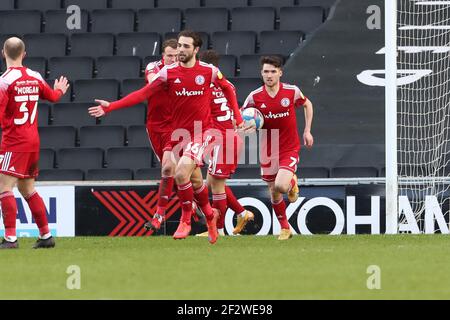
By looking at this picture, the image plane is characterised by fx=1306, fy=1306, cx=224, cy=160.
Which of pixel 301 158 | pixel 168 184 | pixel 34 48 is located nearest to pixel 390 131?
pixel 168 184

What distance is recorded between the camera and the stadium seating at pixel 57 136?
19.0 m

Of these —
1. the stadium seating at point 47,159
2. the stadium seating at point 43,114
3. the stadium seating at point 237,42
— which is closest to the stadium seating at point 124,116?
the stadium seating at point 43,114

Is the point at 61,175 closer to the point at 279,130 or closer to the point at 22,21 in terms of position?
the point at 22,21

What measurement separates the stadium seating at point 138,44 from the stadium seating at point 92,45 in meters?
0.15

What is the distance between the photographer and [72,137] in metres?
19.0

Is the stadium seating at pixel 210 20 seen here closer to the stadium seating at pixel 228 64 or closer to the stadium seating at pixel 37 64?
the stadium seating at pixel 228 64

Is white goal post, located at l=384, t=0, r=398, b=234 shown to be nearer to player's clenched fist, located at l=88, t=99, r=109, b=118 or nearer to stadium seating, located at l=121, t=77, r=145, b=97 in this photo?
player's clenched fist, located at l=88, t=99, r=109, b=118

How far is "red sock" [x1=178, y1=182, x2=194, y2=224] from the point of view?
1256cm

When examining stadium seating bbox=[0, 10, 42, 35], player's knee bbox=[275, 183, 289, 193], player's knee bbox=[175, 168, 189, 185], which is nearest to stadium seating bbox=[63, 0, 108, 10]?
stadium seating bbox=[0, 10, 42, 35]

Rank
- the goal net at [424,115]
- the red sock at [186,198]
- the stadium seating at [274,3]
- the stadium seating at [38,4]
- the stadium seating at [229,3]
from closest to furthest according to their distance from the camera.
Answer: the red sock at [186,198], the goal net at [424,115], the stadium seating at [274,3], the stadium seating at [229,3], the stadium seating at [38,4]

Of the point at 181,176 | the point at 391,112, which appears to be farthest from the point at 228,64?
the point at 181,176

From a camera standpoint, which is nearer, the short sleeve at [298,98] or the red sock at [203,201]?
the red sock at [203,201]

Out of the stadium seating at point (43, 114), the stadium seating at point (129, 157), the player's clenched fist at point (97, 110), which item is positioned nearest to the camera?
the player's clenched fist at point (97, 110)

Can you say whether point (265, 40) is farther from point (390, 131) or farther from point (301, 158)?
point (390, 131)
